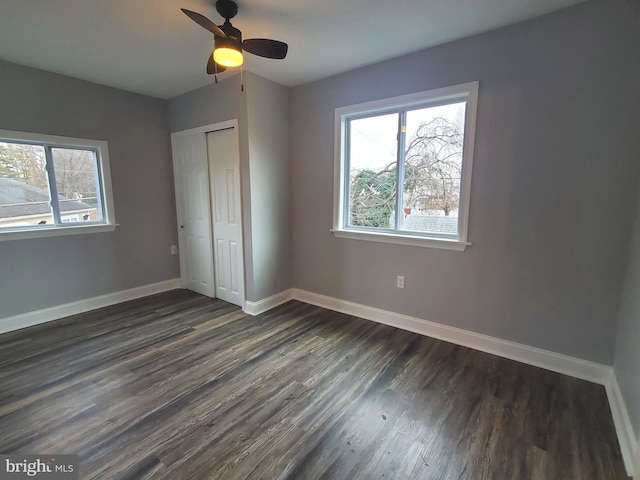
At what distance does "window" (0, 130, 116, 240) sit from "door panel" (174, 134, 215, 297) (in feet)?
2.60

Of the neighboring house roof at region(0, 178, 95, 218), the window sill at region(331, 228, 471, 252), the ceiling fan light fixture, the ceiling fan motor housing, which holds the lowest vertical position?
the window sill at region(331, 228, 471, 252)

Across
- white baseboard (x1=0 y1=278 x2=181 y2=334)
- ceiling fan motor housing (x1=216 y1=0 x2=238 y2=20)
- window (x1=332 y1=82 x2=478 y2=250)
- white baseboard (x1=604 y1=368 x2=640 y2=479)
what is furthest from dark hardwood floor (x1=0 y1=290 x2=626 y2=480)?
ceiling fan motor housing (x1=216 y1=0 x2=238 y2=20)

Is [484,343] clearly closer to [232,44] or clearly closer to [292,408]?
[292,408]

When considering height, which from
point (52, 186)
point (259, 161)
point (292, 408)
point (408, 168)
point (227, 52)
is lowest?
point (292, 408)

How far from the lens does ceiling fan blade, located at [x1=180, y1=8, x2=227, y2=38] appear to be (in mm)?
1631

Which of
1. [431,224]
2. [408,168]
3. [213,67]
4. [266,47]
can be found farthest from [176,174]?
[431,224]

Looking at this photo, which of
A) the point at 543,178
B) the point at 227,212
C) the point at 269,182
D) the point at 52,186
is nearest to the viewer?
the point at 543,178

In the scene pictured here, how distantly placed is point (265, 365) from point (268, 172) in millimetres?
1994

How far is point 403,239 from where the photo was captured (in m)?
2.83

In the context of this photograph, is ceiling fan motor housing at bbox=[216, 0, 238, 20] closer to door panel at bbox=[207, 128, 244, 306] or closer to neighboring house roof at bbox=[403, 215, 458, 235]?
door panel at bbox=[207, 128, 244, 306]

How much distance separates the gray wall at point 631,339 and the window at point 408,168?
100 cm

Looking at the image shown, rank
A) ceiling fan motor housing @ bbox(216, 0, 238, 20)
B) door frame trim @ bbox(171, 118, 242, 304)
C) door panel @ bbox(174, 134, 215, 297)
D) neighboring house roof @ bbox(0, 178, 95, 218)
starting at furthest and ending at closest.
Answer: door panel @ bbox(174, 134, 215, 297)
door frame trim @ bbox(171, 118, 242, 304)
neighboring house roof @ bbox(0, 178, 95, 218)
ceiling fan motor housing @ bbox(216, 0, 238, 20)

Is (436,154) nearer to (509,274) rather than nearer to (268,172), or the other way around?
(509,274)

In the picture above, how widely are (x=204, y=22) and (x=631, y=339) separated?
121 inches
